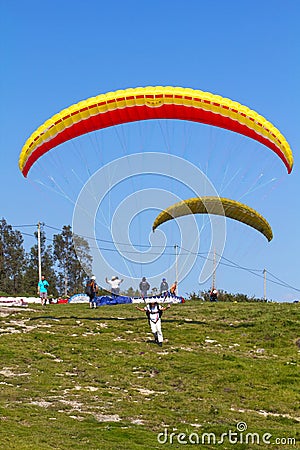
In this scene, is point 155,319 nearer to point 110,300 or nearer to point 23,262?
point 110,300

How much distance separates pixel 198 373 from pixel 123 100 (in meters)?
9.87

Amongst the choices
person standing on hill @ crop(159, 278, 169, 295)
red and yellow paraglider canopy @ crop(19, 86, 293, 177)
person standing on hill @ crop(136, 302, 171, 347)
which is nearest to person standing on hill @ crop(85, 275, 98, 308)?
person standing on hill @ crop(159, 278, 169, 295)

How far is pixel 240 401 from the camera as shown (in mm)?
18672

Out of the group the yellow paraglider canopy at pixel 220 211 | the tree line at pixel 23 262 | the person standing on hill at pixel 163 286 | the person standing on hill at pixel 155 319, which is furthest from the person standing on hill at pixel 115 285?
the tree line at pixel 23 262

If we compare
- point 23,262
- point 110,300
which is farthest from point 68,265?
point 110,300

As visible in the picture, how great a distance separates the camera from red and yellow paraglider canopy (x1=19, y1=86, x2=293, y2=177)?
25.0 metres

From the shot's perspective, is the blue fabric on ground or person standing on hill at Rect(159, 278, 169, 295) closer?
person standing on hill at Rect(159, 278, 169, 295)

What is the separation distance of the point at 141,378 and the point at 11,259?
2555 inches

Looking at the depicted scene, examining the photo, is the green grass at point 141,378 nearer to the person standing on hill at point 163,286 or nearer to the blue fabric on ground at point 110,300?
the person standing on hill at point 163,286

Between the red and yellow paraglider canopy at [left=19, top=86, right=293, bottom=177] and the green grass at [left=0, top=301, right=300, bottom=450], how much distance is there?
6.93 m

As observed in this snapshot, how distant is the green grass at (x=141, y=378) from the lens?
14992 mm

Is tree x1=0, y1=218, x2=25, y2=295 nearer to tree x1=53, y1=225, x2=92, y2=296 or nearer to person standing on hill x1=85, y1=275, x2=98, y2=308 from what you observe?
tree x1=53, y1=225, x2=92, y2=296

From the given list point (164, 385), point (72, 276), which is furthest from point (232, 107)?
point (72, 276)

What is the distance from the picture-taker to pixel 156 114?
25625 millimetres
